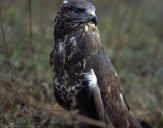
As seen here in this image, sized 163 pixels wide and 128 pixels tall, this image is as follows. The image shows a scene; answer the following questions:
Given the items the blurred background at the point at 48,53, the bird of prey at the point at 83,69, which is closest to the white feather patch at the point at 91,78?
the bird of prey at the point at 83,69

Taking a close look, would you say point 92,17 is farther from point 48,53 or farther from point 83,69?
point 48,53

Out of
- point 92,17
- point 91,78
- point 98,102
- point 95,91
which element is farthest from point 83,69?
point 92,17

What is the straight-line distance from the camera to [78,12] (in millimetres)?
→ 6574

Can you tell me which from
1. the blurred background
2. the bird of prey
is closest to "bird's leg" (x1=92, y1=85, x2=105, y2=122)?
the bird of prey

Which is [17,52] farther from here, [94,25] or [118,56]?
[94,25]

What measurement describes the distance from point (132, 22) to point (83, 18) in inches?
254

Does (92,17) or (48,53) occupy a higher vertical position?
(92,17)

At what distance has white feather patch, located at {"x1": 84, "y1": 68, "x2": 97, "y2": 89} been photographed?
6.24 metres

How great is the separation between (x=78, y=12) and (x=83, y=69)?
28.2 inches

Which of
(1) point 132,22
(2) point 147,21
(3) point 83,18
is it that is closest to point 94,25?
(3) point 83,18

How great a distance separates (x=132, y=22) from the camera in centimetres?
1287

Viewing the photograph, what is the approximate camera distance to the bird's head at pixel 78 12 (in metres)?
6.49

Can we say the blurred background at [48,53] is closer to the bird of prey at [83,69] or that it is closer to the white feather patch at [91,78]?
the bird of prey at [83,69]

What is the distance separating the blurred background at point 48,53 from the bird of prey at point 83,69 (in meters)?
0.55
